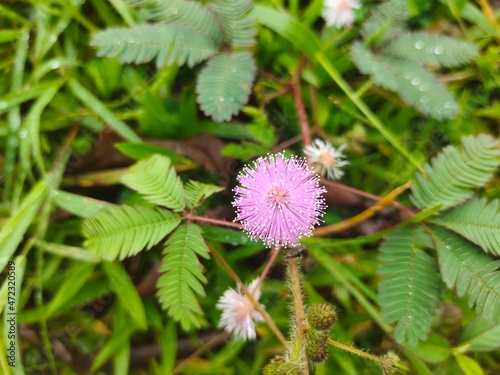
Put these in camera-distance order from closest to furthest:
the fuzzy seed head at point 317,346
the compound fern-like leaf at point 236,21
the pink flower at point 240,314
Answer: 1. the fuzzy seed head at point 317,346
2. the pink flower at point 240,314
3. the compound fern-like leaf at point 236,21

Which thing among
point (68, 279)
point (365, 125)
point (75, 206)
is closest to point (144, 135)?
point (75, 206)

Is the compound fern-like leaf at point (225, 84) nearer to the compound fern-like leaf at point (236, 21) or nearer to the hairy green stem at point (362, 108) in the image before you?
the compound fern-like leaf at point (236, 21)

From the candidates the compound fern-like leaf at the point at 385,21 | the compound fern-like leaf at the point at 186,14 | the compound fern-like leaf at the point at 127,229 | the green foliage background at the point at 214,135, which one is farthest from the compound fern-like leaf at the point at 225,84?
the compound fern-like leaf at the point at 385,21

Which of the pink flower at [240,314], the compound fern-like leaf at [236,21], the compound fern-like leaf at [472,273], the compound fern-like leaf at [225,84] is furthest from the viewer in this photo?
the compound fern-like leaf at [236,21]

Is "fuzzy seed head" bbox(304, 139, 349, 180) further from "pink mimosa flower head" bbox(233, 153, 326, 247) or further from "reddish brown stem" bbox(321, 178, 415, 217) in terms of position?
"pink mimosa flower head" bbox(233, 153, 326, 247)

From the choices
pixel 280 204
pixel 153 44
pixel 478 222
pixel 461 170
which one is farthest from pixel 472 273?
pixel 153 44
